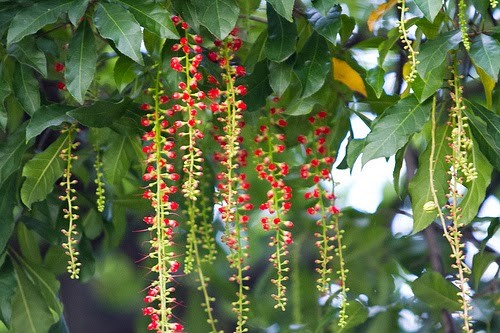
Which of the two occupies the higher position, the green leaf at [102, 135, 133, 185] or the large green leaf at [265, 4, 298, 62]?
the large green leaf at [265, 4, 298, 62]

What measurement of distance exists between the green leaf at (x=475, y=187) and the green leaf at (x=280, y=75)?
0.98ft

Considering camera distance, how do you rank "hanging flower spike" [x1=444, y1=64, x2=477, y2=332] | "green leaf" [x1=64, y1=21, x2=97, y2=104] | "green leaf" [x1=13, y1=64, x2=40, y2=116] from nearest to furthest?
"hanging flower spike" [x1=444, y1=64, x2=477, y2=332] → "green leaf" [x1=64, y1=21, x2=97, y2=104] → "green leaf" [x1=13, y1=64, x2=40, y2=116]

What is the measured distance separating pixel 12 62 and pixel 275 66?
46 centimetres

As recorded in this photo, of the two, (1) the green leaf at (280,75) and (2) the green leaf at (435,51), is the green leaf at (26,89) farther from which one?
(2) the green leaf at (435,51)

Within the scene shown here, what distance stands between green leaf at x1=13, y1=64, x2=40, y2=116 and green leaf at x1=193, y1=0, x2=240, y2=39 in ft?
1.01

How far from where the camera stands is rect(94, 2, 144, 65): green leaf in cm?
136

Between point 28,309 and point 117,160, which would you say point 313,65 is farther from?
point 28,309

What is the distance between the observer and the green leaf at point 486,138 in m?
1.46

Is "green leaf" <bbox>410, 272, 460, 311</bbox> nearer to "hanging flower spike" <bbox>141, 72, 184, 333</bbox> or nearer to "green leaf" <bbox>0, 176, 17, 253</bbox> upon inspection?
"hanging flower spike" <bbox>141, 72, 184, 333</bbox>

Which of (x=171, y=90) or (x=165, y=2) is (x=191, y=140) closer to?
(x=171, y=90)

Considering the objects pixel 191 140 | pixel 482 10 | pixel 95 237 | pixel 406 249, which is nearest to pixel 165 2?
pixel 191 140

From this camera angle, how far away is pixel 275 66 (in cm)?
152

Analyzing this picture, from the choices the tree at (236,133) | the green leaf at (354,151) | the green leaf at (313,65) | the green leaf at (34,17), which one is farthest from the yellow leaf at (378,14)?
the green leaf at (34,17)

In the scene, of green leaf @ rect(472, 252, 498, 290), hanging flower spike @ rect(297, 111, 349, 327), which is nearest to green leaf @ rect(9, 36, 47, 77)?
hanging flower spike @ rect(297, 111, 349, 327)
